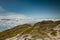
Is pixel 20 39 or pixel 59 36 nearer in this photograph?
pixel 59 36

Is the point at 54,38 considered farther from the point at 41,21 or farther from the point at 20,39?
A: the point at 41,21

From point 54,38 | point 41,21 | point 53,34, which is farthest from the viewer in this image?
point 41,21

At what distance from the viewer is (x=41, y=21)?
84.0 meters

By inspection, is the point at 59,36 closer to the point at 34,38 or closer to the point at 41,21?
the point at 34,38

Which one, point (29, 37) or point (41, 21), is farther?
point (41, 21)

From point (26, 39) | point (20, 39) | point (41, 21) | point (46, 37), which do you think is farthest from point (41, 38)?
point (41, 21)

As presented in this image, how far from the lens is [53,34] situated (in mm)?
47906

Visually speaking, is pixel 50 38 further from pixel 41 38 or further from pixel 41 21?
pixel 41 21

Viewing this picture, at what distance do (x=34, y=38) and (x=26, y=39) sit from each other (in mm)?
2411

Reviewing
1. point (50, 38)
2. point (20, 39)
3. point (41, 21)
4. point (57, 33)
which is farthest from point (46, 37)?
point (41, 21)

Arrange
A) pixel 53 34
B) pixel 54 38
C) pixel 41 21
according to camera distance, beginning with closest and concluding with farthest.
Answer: pixel 54 38 → pixel 53 34 → pixel 41 21

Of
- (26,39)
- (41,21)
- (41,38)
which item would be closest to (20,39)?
(26,39)

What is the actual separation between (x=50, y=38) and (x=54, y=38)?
116cm

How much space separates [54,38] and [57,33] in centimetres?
435
